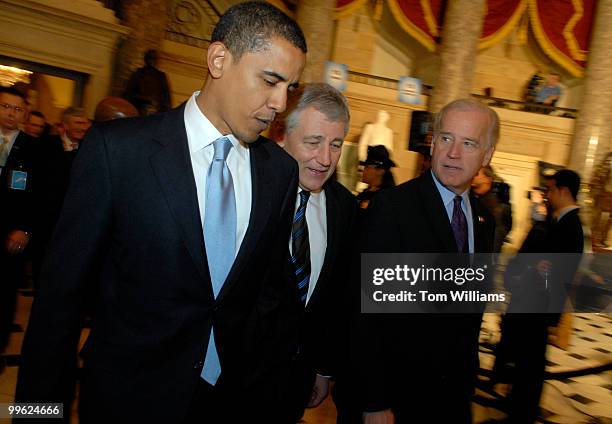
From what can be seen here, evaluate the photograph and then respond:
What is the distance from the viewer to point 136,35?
9.33m

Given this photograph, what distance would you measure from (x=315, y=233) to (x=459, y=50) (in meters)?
10.7

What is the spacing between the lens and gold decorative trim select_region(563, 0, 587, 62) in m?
13.7

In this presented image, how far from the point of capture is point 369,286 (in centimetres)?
202

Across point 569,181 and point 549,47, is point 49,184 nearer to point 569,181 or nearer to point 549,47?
point 569,181

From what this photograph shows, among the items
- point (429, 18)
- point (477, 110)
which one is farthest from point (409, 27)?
point (477, 110)

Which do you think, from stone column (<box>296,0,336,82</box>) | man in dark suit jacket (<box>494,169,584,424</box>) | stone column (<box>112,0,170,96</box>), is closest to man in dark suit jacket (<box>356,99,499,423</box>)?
man in dark suit jacket (<box>494,169,584,424</box>)

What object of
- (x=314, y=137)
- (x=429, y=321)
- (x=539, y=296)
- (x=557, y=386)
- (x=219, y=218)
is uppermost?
(x=314, y=137)

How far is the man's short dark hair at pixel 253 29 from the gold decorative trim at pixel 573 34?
48.9 feet

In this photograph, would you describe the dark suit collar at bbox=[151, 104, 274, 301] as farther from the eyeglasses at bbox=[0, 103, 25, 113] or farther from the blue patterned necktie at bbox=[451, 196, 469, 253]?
the eyeglasses at bbox=[0, 103, 25, 113]

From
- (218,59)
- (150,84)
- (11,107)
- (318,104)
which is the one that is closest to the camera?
(218,59)

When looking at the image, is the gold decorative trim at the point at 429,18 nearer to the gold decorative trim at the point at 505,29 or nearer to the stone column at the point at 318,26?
the gold decorative trim at the point at 505,29

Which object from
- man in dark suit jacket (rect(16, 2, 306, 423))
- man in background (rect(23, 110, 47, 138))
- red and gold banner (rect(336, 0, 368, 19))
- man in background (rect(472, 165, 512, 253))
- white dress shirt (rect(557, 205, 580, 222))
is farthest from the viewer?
red and gold banner (rect(336, 0, 368, 19))

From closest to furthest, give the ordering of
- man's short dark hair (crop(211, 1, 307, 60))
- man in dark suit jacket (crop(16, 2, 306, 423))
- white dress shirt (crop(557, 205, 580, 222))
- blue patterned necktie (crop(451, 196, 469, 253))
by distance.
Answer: man in dark suit jacket (crop(16, 2, 306, 423))
man's short dark hair (crop(211, 1, 307, 60))
blue patterned necktie (crop(451, 196, 469, 253))
white dress shirt (crop(557, 205, 580, 222))

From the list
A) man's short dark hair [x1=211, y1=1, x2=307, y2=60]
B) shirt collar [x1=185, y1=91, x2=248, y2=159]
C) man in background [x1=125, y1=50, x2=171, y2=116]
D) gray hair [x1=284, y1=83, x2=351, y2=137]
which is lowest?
shirt collar [x1=185, y1=91, x2=248, y2=159]
